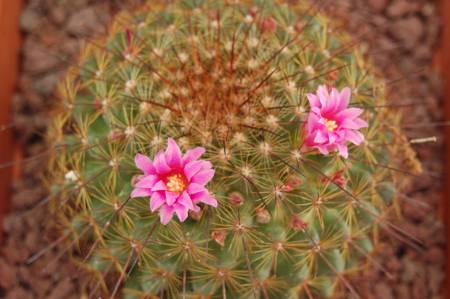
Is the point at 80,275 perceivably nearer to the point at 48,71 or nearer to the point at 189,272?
the point at 189,272

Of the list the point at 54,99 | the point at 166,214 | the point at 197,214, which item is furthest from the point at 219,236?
the point at 54,99

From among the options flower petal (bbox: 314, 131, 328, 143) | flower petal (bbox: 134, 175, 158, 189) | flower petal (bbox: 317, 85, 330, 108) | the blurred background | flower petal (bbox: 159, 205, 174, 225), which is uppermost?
flower petal (bbox: 317, 85, 330, 108)

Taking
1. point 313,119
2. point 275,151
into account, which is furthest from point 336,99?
point 275,151

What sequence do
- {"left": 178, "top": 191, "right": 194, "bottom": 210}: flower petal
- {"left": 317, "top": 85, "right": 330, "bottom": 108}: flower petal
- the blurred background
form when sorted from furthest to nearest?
the blurred background, {"left": 317, "top": 85, "right": 330, "bottom": 108}: flower petal, {"left": 178, "top": 191, "right": 194, "bottom": 210}: flower petal

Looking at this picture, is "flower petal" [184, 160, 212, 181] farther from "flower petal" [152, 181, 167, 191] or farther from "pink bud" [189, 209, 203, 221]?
"pink bud" [189, 209, 203, 221]

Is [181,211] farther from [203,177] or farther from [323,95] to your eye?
A: [323,95]

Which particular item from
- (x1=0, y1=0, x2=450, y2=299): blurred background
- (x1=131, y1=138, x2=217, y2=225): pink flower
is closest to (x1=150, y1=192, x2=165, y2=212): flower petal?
(x1=131, y1=138, x2=217, y2=225): pink flower
